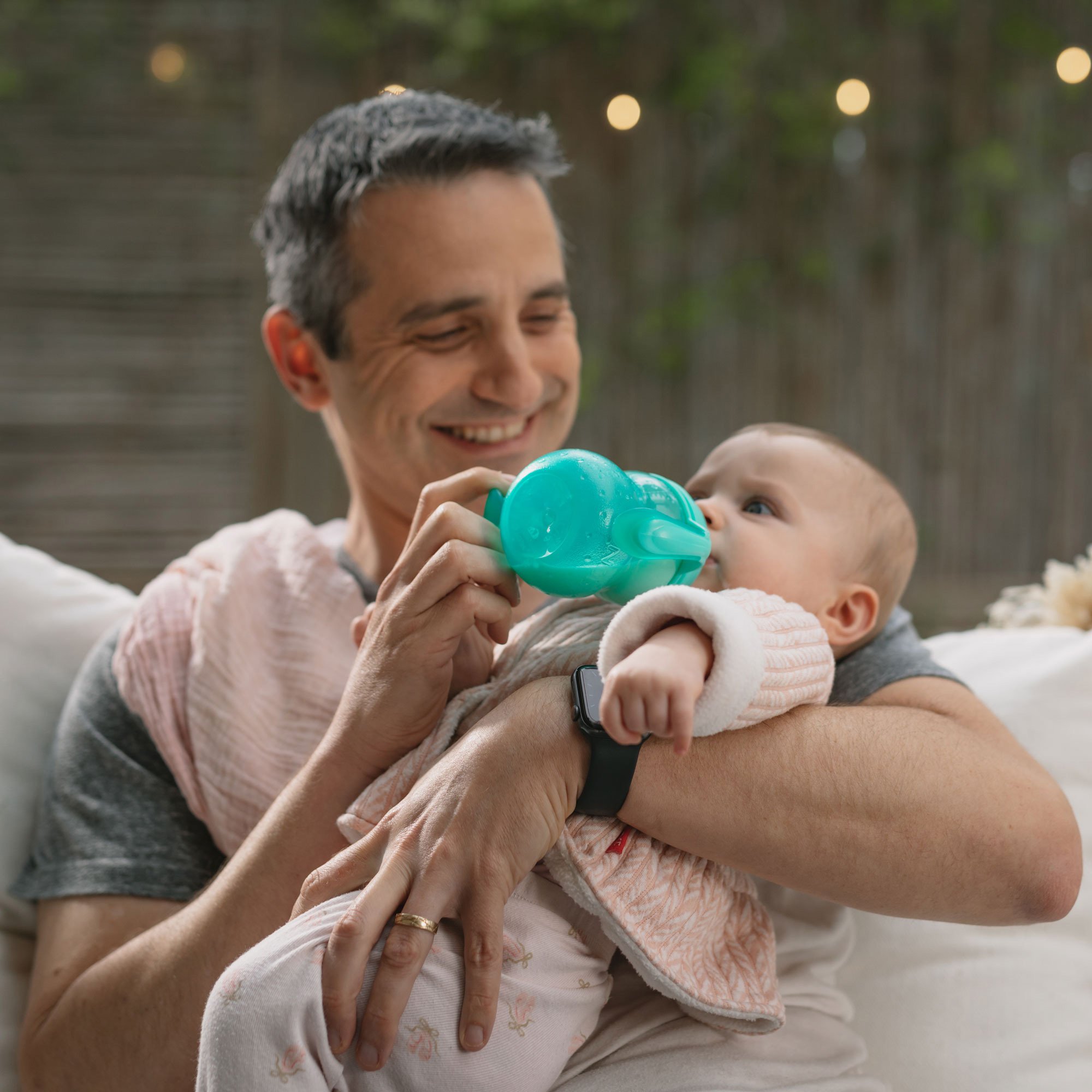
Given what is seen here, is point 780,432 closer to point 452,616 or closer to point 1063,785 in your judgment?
point 452,616

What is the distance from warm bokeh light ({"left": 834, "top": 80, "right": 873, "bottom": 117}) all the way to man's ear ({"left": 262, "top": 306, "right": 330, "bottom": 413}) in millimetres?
2596

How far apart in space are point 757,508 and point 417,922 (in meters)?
0.56

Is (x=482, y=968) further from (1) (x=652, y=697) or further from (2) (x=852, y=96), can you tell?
(2) (x=852, y=96)

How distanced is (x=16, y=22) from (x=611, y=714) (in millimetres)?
3548

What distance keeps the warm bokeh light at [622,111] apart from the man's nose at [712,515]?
8.96 ft

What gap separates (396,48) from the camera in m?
3.53

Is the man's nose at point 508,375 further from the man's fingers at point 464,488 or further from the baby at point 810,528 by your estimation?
the man's fingers at point 464,488

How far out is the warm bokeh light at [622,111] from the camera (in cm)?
354

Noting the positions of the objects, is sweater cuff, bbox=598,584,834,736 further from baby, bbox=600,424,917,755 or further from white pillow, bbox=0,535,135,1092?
white pillow, bbox=0,535,135,1092

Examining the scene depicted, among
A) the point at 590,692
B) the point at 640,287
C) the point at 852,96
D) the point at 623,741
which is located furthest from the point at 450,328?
the point at 852,96

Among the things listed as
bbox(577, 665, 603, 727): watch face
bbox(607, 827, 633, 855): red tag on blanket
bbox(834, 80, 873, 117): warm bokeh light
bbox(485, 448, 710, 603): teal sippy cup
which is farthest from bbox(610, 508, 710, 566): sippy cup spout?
bbox(834, 80, 873, 117): warm bokeh light

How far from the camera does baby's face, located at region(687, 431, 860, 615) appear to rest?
3.69 feet

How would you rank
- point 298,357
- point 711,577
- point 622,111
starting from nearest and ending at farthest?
1. point 711,577
2. point 298,357
3. point 622,111

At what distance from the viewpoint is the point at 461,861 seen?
0.92 meters
